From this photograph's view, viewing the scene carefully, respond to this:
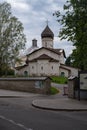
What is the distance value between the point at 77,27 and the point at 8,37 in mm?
51964

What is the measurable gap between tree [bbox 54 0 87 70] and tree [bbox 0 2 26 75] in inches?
1917

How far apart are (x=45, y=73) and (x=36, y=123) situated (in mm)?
86879

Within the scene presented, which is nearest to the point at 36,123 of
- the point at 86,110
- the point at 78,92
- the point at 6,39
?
the point at 86,110

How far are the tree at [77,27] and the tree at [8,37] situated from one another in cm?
4870

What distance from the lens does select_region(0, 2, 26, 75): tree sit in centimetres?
8238

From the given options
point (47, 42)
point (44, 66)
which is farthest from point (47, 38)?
point (44, 66)

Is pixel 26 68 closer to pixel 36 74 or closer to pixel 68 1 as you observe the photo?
pixel 36 74

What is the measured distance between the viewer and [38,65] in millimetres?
101312

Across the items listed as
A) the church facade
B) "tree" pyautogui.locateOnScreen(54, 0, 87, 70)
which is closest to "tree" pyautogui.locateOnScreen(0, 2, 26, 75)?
the church facade

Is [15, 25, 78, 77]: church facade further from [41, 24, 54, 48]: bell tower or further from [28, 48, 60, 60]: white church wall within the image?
[41, 24, 54, 48]: bell tower

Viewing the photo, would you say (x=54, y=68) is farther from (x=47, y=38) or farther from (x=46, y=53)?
(x=47, y=38)

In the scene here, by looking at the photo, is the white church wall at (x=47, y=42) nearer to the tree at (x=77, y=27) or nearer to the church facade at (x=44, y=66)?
the church facade at (x=44, y=66)

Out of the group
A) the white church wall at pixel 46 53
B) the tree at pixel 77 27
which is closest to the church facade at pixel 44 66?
the white church wall at pixel 46 53

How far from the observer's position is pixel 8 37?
271 ft
